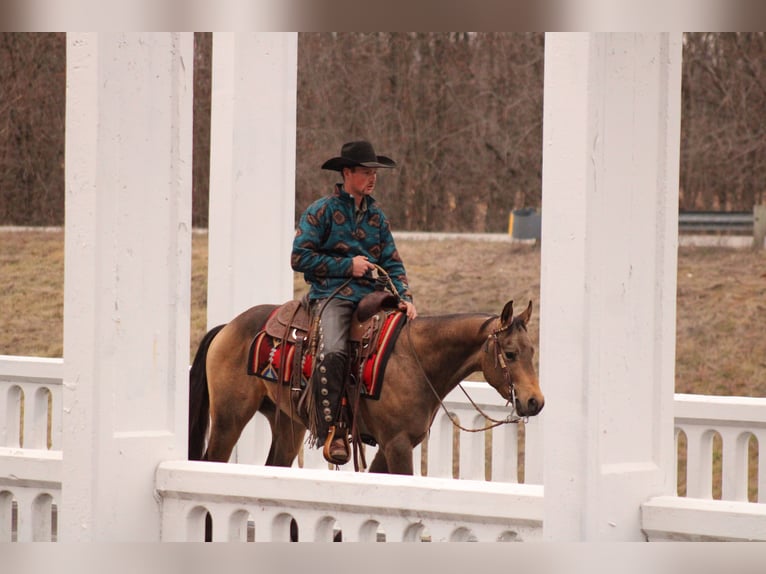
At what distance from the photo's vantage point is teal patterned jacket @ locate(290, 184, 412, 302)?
325 inches

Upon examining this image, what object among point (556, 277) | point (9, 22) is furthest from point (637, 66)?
point (9, 22)

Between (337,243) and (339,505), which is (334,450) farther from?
(339,505)

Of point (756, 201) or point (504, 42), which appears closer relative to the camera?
point (756, 201)

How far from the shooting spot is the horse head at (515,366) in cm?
819

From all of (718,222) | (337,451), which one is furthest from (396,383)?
(718,222)

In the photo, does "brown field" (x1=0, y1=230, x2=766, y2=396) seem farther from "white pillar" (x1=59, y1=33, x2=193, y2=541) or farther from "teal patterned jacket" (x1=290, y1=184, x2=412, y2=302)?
"white pillar" (x1=59, y1=33, x2=193, y2=541)

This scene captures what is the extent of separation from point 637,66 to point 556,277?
76 cm

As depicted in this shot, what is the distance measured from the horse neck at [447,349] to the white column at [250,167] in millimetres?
1421

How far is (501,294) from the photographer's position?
2155 centimetres

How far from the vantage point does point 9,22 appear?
320 cm

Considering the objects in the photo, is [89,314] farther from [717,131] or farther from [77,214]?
[717,131]

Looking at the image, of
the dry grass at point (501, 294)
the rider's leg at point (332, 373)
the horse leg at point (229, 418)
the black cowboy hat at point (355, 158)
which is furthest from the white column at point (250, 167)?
the dry grass at point (501, 294)

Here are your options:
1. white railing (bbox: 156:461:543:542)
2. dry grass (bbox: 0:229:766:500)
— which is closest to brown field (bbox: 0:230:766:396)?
dry grass (bbox: 0:229:766:500)

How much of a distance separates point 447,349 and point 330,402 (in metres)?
0.75
